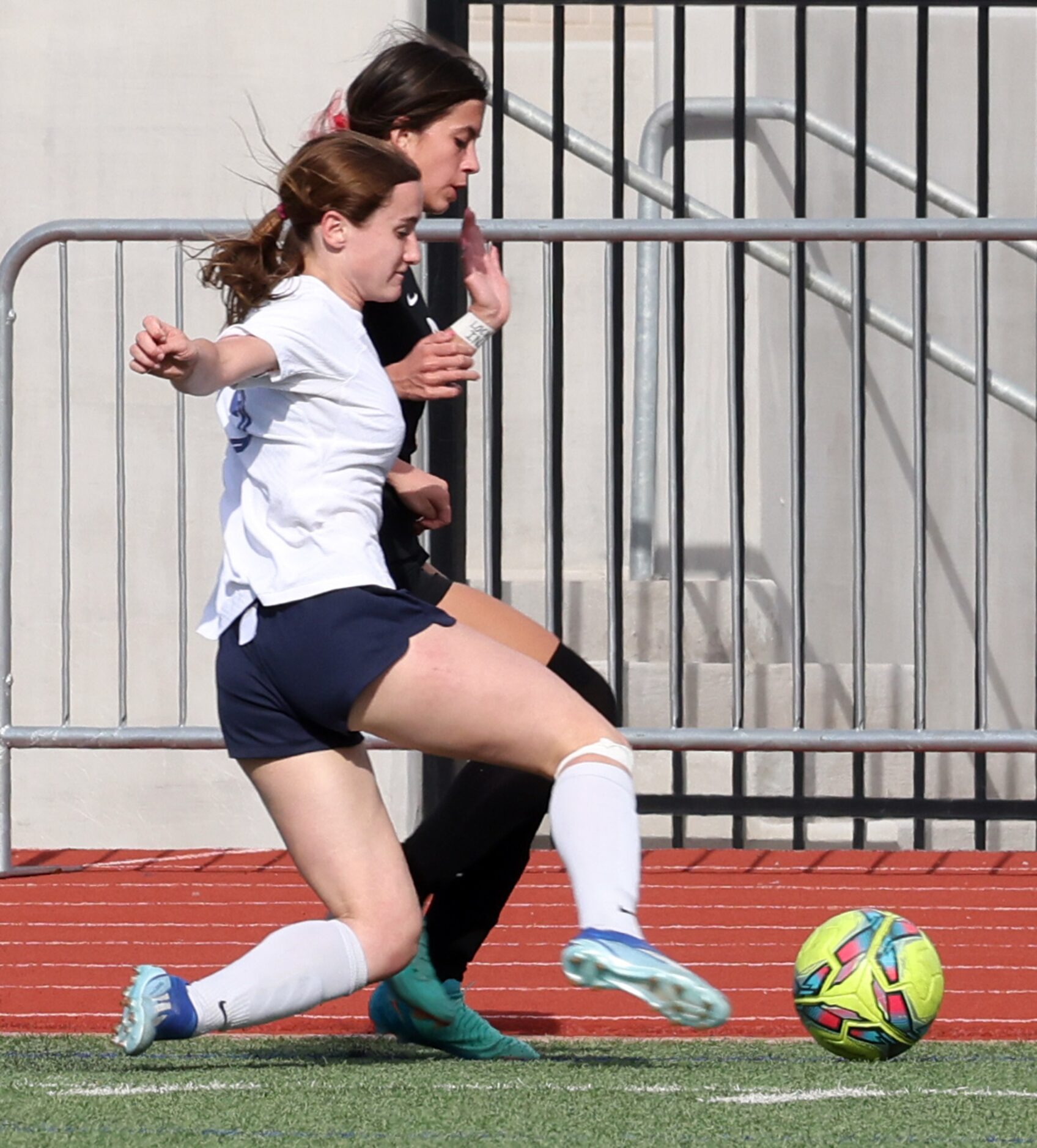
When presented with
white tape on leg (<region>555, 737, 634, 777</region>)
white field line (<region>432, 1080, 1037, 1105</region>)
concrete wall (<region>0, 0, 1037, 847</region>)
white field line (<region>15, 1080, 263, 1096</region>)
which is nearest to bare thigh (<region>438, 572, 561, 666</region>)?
white tape on leg (<region>555, 737, 634, 777</region>)

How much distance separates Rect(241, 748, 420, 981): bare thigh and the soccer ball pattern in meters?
0.65

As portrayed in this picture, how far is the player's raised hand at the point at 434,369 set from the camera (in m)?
3.48

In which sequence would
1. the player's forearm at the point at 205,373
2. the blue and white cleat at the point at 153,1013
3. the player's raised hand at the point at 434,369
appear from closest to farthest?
the player's forearm at the point at 205,373, the blue and white cleat at the point at 153,1013, the player's raised hand at the point at 434,369

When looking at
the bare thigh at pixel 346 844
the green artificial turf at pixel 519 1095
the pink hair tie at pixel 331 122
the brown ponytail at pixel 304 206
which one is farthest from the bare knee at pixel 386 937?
the pink hair tie at pixel 331 122

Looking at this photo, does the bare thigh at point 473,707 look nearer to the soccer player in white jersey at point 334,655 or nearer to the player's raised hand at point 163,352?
the soccer player in white jersey at point 334,655

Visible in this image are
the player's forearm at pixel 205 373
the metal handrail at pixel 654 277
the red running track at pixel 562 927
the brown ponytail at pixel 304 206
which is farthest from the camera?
the metal handrail at pixel 654 277

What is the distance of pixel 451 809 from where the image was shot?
363 cm

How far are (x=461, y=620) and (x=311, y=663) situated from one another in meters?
0.52

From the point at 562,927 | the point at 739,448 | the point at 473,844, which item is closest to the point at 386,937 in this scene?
the point at 473,844

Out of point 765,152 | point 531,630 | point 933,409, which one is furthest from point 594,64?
point 531,630

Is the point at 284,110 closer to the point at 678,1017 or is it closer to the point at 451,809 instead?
the point at 451,809

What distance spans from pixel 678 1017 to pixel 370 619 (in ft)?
2.33

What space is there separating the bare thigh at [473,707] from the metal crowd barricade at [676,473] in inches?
98.0

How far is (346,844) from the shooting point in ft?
10.5
